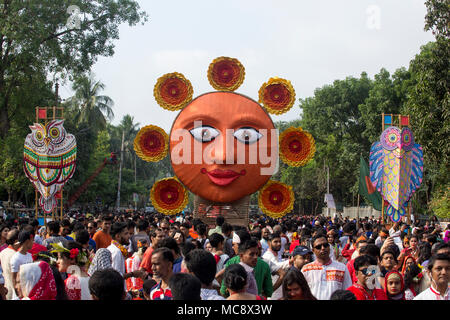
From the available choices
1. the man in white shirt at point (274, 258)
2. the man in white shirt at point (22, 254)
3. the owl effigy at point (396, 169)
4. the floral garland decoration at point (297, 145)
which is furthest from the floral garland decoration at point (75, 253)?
the owl effigy at point (396, 169)

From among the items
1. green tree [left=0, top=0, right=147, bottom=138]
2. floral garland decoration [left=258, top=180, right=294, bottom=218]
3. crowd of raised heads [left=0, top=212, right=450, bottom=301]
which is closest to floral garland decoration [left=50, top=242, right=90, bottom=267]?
crowd of raised heads [left=0, top=212, right=450, bottom=301]

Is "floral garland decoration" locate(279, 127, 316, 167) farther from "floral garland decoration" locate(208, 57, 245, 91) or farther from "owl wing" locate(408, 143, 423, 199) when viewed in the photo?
"owl wing" locate(408, 143, 423, 199)

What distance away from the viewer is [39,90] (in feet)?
65.7

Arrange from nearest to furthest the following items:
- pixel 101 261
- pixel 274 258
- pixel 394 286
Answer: pixel 394 286
pixel 101 261
pixel 274 258

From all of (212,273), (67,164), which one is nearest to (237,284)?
(212,273)

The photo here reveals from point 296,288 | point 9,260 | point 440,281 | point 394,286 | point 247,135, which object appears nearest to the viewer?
point 296,288

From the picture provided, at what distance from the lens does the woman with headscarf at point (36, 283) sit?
147 inches

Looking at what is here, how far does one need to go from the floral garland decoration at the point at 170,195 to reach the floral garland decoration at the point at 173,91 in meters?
1.75

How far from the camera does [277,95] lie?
12.4 metres

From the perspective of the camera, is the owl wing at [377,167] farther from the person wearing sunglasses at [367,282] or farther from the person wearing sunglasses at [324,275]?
the person wearing sunglasses at [367,282]

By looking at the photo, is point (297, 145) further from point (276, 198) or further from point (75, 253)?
point (75, 253)

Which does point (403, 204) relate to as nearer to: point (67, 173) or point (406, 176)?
point (406, 176)

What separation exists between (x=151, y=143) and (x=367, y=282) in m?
8.82
